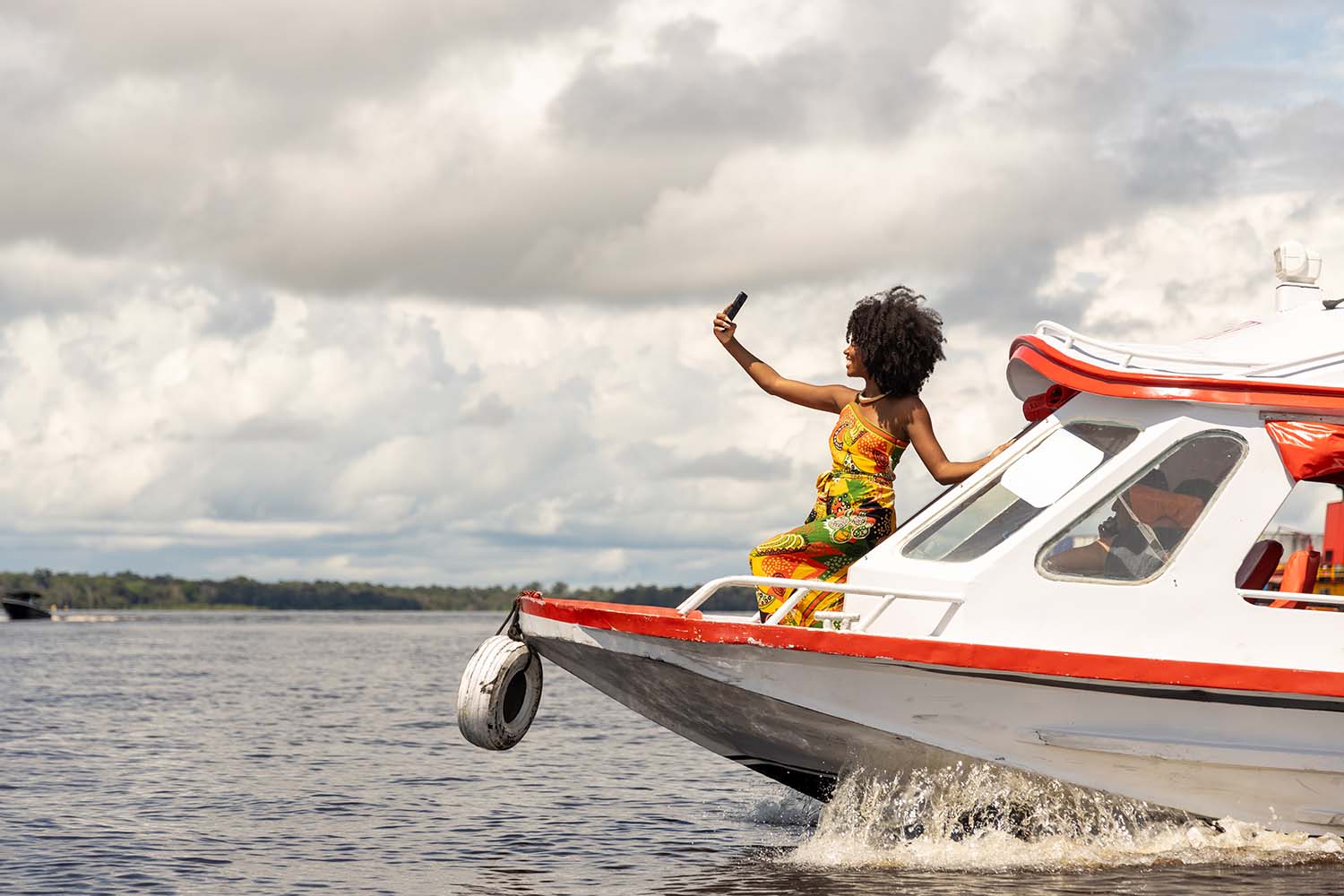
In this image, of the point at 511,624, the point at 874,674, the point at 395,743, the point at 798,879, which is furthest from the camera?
the point at 395,743

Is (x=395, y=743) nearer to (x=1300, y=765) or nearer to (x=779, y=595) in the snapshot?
(x=779, y=595)

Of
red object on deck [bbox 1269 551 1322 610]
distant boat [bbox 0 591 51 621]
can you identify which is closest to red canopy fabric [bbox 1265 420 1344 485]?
red object on deck [bbox 1269 551 1322 610]

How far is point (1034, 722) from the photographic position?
8.25 metres

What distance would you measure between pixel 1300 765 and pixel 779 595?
291 cm

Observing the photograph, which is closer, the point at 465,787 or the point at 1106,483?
the point at 1106,483

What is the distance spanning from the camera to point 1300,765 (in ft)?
27.6

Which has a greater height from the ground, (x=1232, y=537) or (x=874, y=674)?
(x=1232, y=537)

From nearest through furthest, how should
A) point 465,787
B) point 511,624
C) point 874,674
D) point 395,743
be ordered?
point 874,674, point 511,624, point 465,787, point 395,743

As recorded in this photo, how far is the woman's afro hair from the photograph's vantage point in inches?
345

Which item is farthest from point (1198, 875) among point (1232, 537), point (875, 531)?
point (875, 531)

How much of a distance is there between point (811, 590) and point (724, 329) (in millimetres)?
1965

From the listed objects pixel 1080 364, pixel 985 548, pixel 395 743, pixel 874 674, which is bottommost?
pixel 395 743

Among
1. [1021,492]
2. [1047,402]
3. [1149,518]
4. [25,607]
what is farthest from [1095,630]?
[25,607]

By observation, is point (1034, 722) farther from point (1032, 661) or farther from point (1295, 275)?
point (1295, 275)
